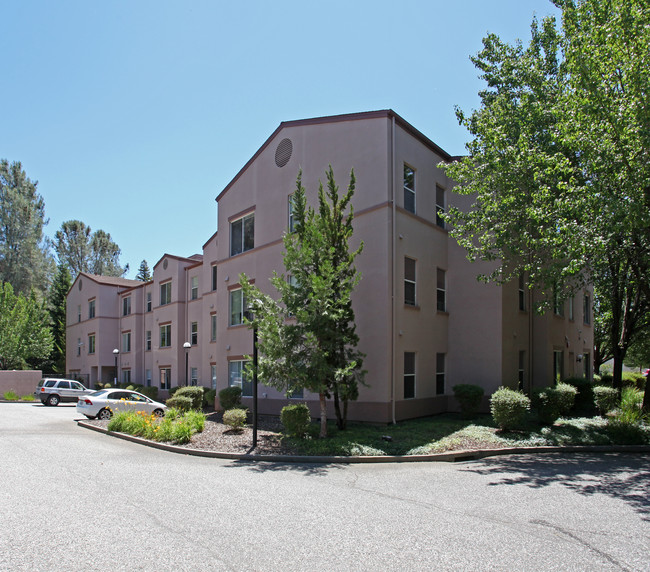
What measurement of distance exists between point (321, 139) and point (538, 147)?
301 inches

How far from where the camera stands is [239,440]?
14.2m

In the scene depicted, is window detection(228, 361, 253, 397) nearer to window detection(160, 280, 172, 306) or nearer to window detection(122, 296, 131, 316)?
window detection(160, 280, 172, 306)

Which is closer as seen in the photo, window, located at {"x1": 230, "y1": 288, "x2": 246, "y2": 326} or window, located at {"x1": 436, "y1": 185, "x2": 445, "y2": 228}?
window, located at {"x1": 436, "y1": 185, "x2": 445, "y2": 228}

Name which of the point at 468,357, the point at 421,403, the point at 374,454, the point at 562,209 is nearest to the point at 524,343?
the point at 468,357

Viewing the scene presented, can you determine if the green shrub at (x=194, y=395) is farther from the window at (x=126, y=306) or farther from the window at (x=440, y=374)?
the window at (x=126, y=306)

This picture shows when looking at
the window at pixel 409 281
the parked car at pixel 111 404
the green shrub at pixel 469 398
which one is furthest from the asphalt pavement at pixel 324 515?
the parked car at pixel 111 404

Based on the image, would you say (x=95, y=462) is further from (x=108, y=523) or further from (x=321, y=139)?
(x=321, y=139)

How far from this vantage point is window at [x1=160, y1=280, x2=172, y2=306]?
34.3m

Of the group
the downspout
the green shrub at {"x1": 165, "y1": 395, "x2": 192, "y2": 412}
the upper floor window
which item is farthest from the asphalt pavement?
the upper floor window

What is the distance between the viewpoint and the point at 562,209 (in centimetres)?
1211

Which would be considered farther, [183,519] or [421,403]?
[421,403]

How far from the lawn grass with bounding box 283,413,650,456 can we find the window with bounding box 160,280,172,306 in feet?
70.9

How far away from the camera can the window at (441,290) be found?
1930 cm

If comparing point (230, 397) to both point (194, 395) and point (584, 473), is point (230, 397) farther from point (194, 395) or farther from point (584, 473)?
point (584, 473)
